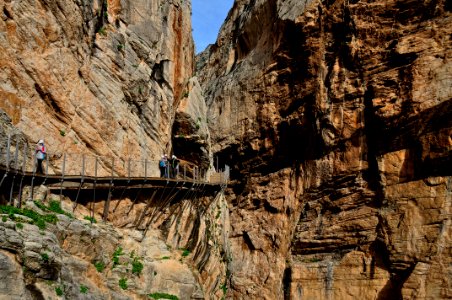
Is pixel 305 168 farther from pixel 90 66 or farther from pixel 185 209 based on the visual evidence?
pixel 90 66

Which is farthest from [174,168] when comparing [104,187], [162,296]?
[162,296]

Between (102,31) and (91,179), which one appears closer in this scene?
(91,179)

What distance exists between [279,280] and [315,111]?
8.48m

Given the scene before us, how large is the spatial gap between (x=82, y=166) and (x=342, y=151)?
12.0 meters

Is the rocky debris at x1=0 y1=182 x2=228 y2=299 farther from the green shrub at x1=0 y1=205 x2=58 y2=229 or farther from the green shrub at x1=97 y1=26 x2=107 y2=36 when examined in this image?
the green shrub at x1=97 y1=26 x2=107 y2=36

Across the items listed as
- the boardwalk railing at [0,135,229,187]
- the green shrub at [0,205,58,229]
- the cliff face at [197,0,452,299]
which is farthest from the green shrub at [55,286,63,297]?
the cliff face at [197,0,452,299]

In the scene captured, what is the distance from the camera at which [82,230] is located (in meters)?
18.2

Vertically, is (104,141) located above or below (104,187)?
above

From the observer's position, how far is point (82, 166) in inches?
810

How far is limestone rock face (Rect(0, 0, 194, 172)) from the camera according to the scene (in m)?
18.9

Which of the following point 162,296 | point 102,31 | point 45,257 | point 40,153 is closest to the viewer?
point 45,257

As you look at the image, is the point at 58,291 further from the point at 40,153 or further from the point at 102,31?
the point at 102,31

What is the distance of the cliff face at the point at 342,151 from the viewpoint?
21594 mm

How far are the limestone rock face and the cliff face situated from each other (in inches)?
214
